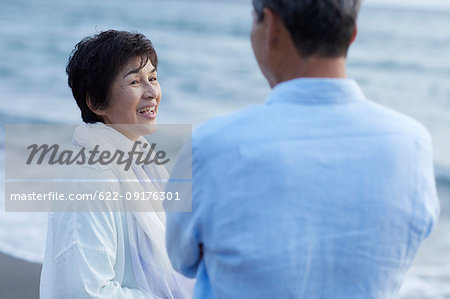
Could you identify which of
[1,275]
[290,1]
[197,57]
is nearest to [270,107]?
[290,1]

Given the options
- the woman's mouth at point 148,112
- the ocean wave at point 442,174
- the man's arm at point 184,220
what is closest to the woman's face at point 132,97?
the woman's mouth at point 148,112

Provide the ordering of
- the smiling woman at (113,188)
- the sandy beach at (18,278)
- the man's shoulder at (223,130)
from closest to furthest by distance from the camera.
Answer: the man's shoulder at (223,130)
the smiling woman at (113,188)
the sandy beach at (18,278)

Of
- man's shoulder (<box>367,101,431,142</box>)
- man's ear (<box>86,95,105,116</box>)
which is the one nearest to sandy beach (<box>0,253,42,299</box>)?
man's ear (<box>86,95,105,116</box>)

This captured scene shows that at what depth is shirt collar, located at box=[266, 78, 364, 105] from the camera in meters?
1.27

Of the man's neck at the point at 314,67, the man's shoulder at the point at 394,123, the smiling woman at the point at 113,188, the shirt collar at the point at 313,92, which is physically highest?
the man's neck at the point at 314,67

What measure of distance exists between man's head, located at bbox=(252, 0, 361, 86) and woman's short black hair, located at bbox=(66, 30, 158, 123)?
93cm

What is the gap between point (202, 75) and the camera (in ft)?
54.2

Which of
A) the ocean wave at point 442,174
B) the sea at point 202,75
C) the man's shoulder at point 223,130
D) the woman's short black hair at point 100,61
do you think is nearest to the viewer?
the man's shoulder at point 223,130

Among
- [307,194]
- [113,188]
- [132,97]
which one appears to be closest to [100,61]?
[132,97]

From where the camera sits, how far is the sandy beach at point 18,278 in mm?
4160

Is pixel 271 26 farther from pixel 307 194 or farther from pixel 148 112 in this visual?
pixel 148 112

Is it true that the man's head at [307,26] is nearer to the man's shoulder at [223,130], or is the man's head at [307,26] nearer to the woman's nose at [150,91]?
the man's shoulder at [223,130]

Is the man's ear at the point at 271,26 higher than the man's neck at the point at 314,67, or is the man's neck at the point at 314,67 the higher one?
the man's ear at the point at 271,26

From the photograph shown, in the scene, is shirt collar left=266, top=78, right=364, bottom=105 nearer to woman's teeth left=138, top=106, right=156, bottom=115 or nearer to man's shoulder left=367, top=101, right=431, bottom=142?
man's shoulder left=367, top=101, right=431, bottom=142
